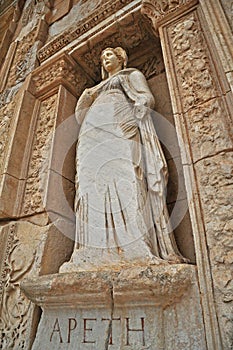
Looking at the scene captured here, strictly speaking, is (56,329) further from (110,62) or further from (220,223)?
(110,62)

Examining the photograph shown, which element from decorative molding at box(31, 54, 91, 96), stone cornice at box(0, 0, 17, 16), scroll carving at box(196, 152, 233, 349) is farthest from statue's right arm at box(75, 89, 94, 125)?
stone cornice at box(0, 0, 17, 16)

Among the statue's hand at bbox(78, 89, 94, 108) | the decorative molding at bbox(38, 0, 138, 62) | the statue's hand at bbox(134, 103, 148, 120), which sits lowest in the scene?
the statue's hand at bbox(134, 103, 148, 120)

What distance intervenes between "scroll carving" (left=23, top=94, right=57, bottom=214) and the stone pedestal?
3.20 feet

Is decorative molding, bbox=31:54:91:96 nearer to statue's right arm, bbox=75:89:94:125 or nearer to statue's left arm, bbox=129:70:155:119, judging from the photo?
statue's right arm, bbox=75:89:94:125

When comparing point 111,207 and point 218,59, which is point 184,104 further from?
point 111,207

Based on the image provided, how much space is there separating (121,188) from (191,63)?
3.50 ft

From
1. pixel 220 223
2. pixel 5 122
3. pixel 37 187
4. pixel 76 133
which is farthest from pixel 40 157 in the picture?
pixel 220 223

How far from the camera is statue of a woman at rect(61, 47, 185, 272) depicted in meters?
1.73

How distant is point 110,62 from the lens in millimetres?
2781

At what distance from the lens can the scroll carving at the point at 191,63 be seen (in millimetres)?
1884

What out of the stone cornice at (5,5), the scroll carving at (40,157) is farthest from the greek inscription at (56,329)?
the stone cornice at (5,5)

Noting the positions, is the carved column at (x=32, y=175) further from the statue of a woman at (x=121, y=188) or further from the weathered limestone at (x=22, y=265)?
the statue of a woman at (x=121, y=188)

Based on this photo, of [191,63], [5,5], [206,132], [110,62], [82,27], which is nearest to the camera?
[206,132]

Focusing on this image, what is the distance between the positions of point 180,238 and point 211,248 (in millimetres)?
520
